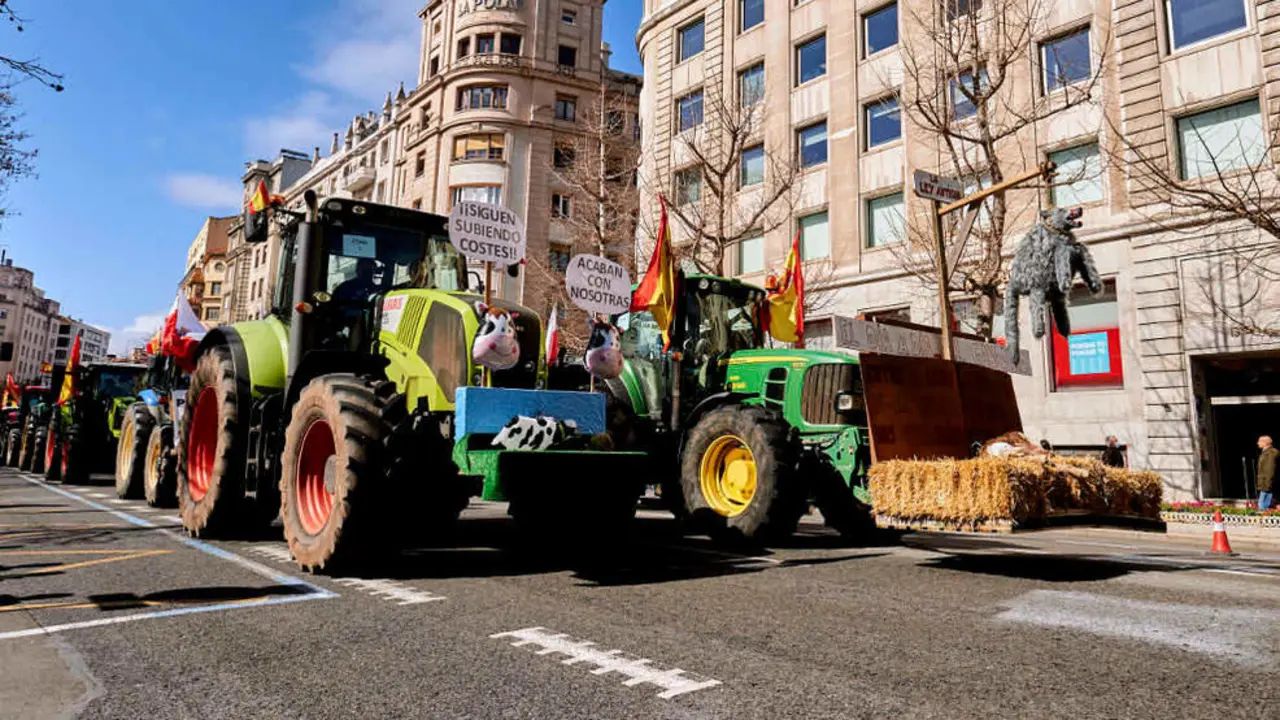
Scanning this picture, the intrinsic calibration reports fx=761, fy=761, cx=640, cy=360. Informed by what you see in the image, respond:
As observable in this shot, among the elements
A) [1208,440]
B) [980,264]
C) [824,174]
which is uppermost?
[824,174]

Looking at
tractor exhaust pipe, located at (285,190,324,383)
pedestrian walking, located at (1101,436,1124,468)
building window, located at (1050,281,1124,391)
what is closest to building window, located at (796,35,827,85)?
building window, located at (1050,281,1124,391)

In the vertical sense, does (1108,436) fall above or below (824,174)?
below

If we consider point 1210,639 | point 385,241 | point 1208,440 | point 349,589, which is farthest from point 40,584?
point 1208,440

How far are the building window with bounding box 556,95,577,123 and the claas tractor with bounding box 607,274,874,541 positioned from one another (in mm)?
36007

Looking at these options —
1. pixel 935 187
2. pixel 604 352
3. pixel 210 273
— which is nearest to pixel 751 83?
pixel 935 187

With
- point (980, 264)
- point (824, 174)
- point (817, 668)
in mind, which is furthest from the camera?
point (824, 174)

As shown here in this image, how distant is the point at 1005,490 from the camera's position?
535 centimetres

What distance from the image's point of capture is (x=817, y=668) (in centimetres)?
344

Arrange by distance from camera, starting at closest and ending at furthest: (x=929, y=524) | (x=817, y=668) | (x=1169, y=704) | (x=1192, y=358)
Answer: (x=1169, y=704)
(x=817, y=668)
(x=929, y=524)
(x=1192, y=358)

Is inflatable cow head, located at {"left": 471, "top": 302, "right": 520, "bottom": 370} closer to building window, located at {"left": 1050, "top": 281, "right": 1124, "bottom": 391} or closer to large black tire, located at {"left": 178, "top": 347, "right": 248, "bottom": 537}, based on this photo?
large black tire, located at {"left": 178, "top": 347, "right": 248, "bottom": 537}

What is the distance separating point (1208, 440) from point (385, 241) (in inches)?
698

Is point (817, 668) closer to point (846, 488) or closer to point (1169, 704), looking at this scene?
point (1169, 704)

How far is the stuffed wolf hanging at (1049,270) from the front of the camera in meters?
7.36

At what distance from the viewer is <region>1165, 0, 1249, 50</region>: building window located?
16.5 meters
